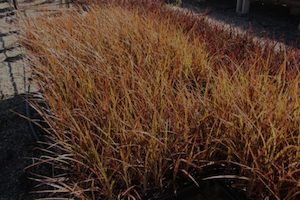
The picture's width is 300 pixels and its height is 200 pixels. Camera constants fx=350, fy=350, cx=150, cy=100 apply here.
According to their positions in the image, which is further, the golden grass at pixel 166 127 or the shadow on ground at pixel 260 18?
the shadow on ground at pixel 260 18

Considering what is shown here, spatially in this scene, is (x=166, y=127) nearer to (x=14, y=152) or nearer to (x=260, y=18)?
(x=14, y=152)

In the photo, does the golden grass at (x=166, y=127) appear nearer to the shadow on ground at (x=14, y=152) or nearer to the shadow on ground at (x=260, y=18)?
the shadow on ground at (x=14, y=152)

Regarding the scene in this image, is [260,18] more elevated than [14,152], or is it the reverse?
[260,18]

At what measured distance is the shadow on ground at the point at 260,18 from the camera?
586 cm

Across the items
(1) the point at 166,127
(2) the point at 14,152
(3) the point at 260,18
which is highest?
(3) the point at 260,18

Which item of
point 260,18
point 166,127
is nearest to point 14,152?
→ point 166,127

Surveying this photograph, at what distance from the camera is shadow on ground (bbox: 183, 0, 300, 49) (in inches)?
231

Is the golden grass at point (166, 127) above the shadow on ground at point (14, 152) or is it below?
above

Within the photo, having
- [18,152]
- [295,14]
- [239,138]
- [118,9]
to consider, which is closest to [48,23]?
[118,9]

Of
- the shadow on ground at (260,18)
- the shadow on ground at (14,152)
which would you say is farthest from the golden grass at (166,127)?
the shadow on ground at (260,18)

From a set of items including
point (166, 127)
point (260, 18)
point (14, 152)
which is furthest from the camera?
point (260, 18)

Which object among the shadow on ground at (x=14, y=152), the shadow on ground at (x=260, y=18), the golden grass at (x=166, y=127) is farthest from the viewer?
the shadow on ground at (x=260, y=18)

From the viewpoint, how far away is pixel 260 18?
684 cm

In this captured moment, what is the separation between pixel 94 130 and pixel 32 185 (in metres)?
0.85
